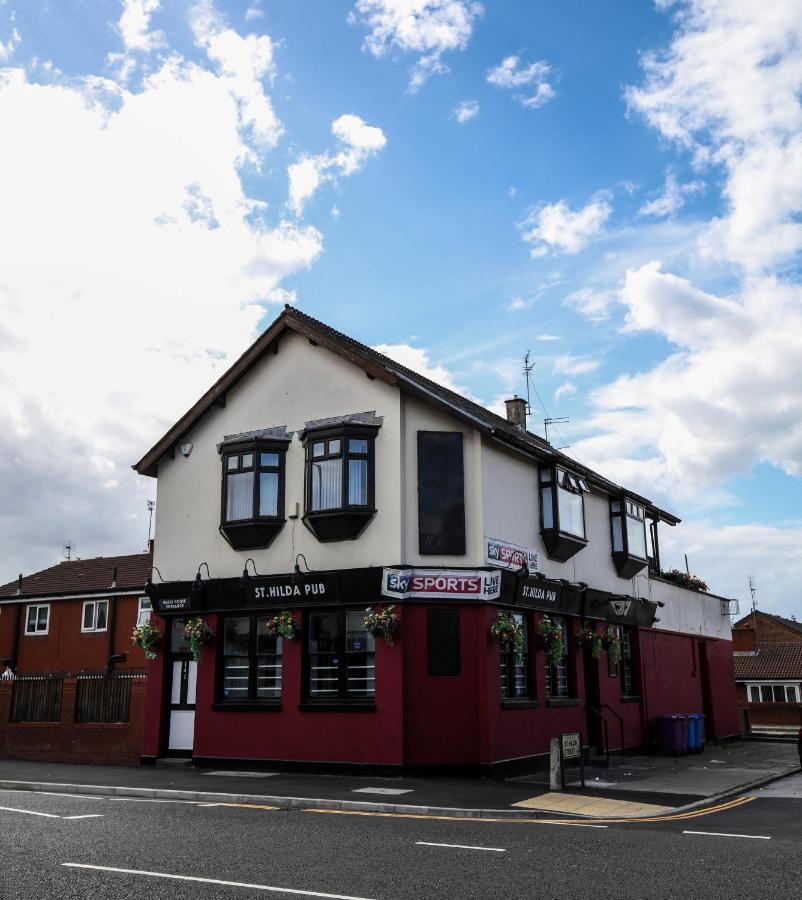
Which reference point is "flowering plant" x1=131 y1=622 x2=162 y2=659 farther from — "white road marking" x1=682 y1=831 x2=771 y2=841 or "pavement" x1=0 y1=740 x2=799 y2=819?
"white road marking" x1=682 y1=831 x2=771 y2=841

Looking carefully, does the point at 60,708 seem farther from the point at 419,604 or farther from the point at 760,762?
the point at 760,762

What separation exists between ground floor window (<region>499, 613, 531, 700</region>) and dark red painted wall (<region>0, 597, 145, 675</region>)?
22705mm

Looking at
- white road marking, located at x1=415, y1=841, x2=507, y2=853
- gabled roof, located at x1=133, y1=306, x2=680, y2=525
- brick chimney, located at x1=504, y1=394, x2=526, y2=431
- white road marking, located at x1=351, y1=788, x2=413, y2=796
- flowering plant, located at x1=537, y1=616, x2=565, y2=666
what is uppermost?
brick chimney, located at x1=504, y1=394, x2=526, y2=431

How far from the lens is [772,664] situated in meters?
66.0

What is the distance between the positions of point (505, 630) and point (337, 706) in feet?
11.7

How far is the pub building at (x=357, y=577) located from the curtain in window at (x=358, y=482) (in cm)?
8

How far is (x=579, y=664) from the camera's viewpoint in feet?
71.3

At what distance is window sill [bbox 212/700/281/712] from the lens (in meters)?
18.6

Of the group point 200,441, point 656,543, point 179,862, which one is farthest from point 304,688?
point 656,543

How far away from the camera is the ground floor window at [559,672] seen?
2044 cm

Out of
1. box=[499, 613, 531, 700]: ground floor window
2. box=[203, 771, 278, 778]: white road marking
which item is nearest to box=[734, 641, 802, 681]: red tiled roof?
box=[499, 613, 531, 700]: ground floor window

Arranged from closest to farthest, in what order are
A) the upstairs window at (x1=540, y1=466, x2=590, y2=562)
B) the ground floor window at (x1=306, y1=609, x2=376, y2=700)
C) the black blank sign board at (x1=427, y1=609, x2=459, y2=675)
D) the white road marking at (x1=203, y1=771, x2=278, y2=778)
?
the black blank sign board at (x1=427, y1=609, x2=459, y2=675) < the white road marking at (x1=203, y1=771, x2=278, y2=778) < the ground floor window at (x1=306, y1=609, x2=376, y2=700) < the upstairs window at (x1=540, y1=466, x2=590, y2=562)

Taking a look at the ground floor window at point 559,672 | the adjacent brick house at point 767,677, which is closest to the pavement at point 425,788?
the ground floor window at point 559,672

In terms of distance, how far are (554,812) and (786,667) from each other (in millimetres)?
58577
